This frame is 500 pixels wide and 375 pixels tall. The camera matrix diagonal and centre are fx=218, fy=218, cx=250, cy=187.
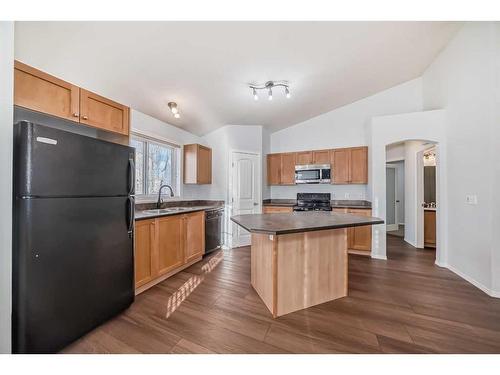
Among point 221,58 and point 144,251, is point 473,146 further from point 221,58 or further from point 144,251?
point 144,251

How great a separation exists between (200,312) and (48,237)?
1.38 meters

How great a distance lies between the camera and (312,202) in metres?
4.89

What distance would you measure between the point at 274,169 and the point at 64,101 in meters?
4.02

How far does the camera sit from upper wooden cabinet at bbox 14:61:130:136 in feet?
5.25

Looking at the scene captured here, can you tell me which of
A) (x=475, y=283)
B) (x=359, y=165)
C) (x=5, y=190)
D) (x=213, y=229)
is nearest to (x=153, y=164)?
(x=213, y=229)

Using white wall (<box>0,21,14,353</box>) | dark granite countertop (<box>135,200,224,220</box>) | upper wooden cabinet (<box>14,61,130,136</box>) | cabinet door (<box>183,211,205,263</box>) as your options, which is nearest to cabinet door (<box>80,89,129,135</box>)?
upper wooden cabinet (<box>14,61,130,136</box>)

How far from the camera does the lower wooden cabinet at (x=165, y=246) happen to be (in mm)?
2433

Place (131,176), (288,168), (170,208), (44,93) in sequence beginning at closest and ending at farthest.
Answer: (44,93) → (131,176) → (170,208) → (288,168)

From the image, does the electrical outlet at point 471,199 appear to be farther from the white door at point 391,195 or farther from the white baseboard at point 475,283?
the white door at point 391,195

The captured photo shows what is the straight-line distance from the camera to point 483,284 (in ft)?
8.29

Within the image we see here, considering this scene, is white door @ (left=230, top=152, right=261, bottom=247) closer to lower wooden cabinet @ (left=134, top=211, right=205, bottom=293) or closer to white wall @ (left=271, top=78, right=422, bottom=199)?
white wall @ (left=271, top=78, right=422, bottom=199)

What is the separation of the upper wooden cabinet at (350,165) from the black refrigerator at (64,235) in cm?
391

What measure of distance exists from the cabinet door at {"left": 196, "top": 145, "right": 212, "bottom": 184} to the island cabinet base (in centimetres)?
224

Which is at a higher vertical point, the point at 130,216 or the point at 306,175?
the point at 306,175
